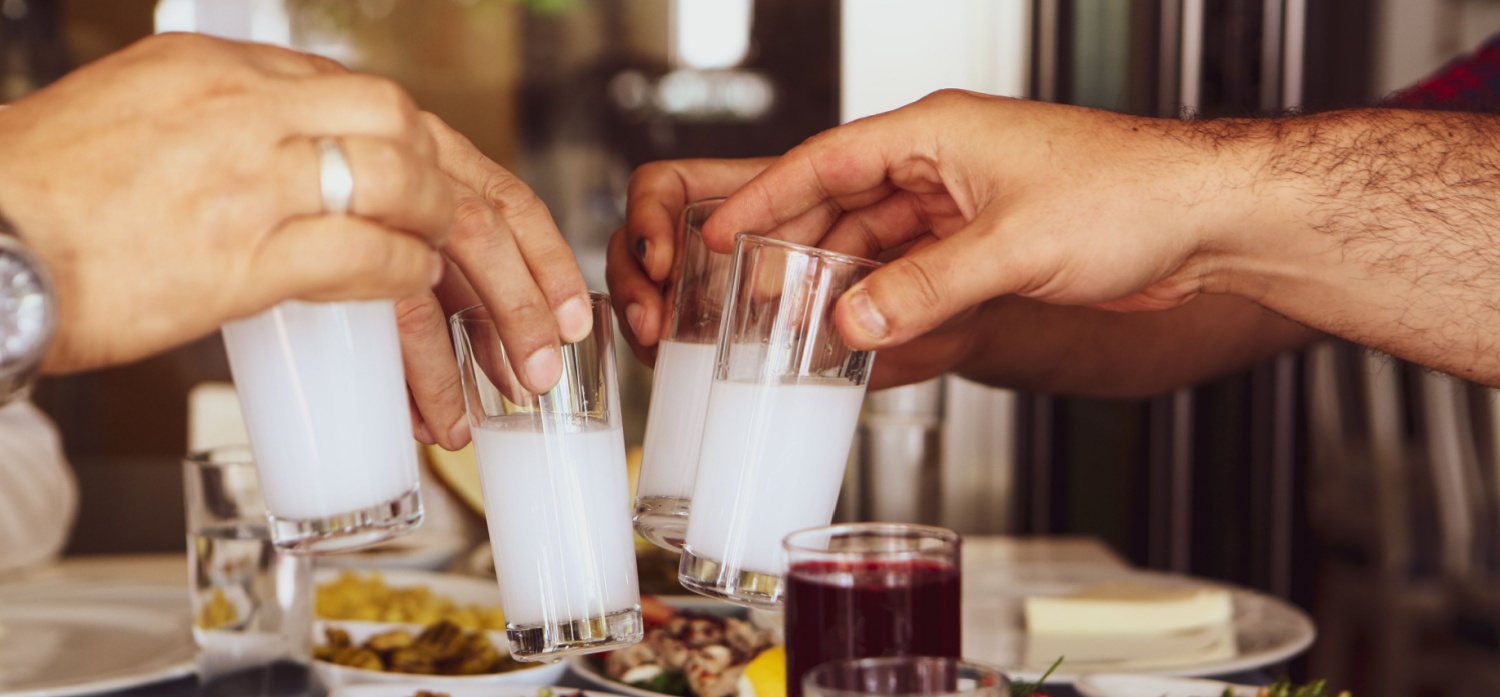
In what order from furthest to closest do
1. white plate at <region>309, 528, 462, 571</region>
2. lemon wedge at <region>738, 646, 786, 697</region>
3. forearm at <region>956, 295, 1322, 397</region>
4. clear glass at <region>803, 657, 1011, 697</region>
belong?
white plate at <region>309, 528, 462, 571</region>
forearm at <region>956, 295, 1322, 397</region>
lemon wedge at <region>738, 646, 786, 697</region>
clear glass at <region>803, 657, 1011, 697</region>

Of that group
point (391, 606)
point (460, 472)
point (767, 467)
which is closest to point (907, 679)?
point (767, 467)

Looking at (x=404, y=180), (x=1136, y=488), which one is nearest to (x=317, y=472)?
(x=404, y=180)

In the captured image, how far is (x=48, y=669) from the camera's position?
145 cm

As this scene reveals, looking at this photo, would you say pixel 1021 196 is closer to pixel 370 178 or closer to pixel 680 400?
pixel 680 400

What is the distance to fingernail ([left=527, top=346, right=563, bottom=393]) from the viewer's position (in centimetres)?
95

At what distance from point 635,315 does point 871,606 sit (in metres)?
0.61

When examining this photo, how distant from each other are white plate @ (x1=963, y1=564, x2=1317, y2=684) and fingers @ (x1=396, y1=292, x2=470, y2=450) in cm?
63

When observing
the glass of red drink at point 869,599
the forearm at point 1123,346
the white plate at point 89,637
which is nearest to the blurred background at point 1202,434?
the forearm at point 1123,346

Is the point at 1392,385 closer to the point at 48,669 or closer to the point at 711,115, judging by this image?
the point at 711,115

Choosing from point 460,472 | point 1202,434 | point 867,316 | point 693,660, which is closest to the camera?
point 867,316

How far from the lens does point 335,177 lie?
771 mm

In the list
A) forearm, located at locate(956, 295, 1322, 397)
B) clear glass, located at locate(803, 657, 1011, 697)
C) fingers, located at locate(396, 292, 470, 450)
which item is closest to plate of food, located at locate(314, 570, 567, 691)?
fingers, located at locate(396, 292, 470, 450)

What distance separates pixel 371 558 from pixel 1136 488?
1943 millimetres

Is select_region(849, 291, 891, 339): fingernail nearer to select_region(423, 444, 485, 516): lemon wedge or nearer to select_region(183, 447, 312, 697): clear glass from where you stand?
select_region(183, 447, 312, 697): clear glass
